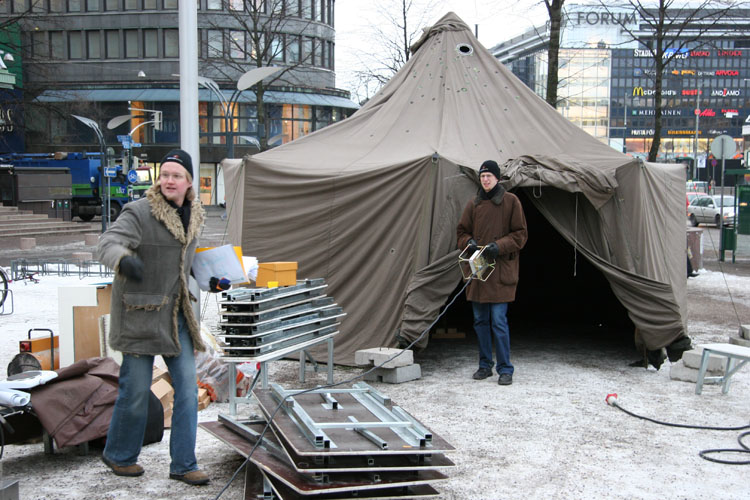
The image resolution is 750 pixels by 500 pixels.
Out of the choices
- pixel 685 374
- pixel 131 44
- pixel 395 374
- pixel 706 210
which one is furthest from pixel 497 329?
pixel 131 44

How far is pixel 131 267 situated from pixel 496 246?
361 centimetres

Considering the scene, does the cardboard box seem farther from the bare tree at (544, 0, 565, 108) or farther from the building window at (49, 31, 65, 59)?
the building window at (49, 31, 65, 59)

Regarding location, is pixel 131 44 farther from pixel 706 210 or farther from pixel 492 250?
pixel 492 250

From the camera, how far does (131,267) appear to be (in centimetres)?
405

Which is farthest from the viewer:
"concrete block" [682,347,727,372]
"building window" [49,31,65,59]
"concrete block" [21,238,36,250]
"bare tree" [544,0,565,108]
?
"building window" [49,31,65,59]

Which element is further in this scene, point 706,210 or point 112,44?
point 112,44

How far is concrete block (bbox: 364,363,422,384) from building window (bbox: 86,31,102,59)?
49.3 m

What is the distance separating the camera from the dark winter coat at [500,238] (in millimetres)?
6883

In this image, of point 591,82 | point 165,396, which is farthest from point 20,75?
point 591,82

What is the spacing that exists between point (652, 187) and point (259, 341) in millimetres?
4935

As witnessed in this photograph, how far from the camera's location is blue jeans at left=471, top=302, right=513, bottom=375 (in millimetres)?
6934

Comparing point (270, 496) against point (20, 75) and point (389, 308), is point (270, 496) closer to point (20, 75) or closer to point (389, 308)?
point (389, 308)

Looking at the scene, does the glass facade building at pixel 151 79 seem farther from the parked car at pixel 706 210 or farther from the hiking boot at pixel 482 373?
the hiking boot at pixel 482 373

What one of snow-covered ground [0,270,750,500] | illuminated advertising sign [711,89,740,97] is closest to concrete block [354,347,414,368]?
snow-covered ground [0,270,750,500]
